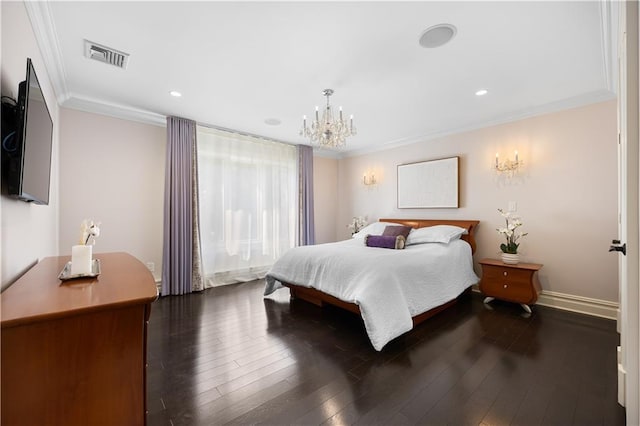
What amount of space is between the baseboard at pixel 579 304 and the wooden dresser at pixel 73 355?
4.07 metres

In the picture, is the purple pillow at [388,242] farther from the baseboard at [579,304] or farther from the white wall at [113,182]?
the white wall at [113,182]

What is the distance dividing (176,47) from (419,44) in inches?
76.2

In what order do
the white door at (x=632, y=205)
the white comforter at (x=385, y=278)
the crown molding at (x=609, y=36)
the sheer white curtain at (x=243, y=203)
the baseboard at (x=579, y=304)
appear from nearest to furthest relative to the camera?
the white door at (x=632, y=205)
the crown molding at (x=609, y=36)
the white comforter at (x=385, y=278)
the baseboard at (x=579, y=304)
the sheer white curtain at (x=243, y=203)

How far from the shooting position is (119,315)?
980mm

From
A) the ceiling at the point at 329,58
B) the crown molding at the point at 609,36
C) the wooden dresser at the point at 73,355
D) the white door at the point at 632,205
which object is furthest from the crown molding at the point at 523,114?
the wooden dresser at the point at 73,355

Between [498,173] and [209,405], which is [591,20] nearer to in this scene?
[498,173]

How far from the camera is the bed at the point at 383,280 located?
223 cm

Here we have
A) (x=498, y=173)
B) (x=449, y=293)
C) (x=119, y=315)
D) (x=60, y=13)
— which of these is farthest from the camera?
(x=498, y=173)

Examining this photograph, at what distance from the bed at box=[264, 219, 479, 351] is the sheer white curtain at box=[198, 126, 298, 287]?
1.07m

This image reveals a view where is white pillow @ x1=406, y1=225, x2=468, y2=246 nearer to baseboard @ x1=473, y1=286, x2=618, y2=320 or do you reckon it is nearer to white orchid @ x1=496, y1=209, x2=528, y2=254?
white orchid @ x1=496, y1=209, x2=528, y2=254

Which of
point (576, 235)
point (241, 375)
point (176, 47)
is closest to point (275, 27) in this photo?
point (176, 47)

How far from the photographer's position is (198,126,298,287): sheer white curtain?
407 cm

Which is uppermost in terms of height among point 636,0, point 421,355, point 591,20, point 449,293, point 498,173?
point 591,20

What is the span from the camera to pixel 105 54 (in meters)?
2.21
